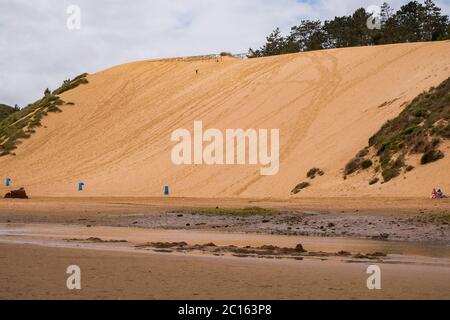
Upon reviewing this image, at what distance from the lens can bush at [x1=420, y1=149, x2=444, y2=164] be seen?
26.8 metres

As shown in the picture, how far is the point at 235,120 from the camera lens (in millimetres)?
47062

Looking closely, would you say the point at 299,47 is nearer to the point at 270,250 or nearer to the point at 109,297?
the point at 270,250

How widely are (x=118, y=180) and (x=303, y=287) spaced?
115 feet

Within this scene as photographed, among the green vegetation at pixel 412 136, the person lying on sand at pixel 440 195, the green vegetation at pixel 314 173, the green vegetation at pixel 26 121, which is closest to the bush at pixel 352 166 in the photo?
the green vegetation at pixel 412 136

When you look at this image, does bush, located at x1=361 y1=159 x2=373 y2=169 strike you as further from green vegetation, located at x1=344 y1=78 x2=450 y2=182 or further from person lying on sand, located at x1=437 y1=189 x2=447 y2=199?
person lying on sand, located at x1=437 y1=189 x2=447 y2=199

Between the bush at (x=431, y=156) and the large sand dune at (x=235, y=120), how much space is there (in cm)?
31

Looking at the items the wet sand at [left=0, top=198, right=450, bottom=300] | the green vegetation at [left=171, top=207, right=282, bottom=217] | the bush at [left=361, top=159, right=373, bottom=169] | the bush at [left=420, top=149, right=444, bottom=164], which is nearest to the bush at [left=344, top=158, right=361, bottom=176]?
the bush at [left=361, top=159, right=373, bottom=169]

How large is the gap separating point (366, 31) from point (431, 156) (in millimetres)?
53180

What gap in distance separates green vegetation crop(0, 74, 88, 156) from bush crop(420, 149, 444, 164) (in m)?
36.2

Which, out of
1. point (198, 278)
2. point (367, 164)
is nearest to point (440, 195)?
point (367, 164)

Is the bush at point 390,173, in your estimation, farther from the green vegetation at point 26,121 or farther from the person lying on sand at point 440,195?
the green vegetation at point 26,121

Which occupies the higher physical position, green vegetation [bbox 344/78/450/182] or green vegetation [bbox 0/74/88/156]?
green vegetation [bbox 0/74/88/156]

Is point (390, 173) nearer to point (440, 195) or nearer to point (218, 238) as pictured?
point (440, 195)
